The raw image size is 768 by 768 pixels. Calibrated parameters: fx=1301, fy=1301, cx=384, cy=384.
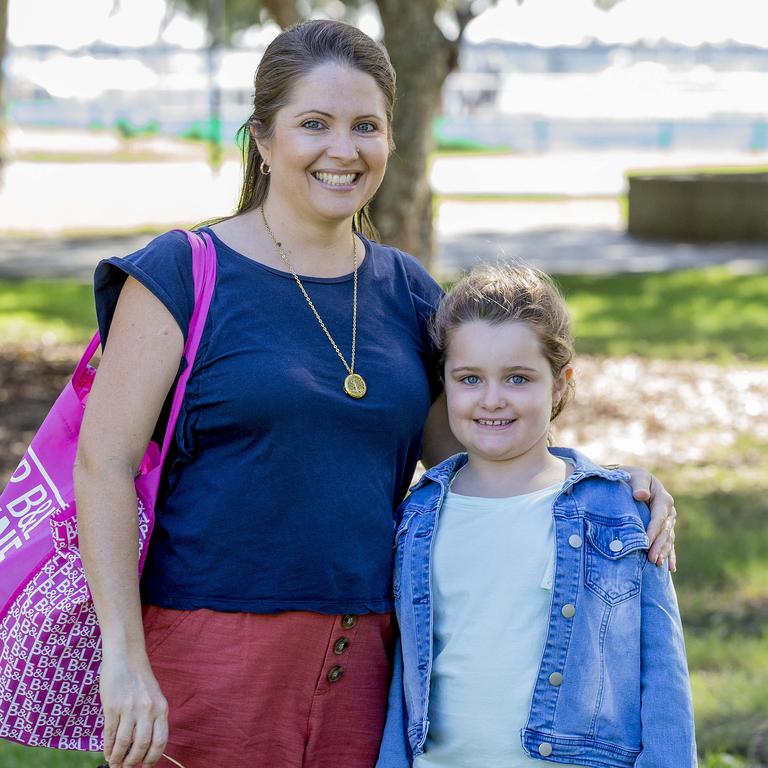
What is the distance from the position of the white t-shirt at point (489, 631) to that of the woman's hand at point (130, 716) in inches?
20.6

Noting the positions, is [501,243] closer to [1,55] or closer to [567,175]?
[1,55]

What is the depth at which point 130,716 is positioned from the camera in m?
2.22

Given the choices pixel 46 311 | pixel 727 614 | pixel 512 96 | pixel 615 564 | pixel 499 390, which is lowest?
pixel 727 614

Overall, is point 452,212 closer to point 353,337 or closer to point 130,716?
point 353,337

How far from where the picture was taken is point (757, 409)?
864 centimetres

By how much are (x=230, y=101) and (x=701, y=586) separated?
47384mm

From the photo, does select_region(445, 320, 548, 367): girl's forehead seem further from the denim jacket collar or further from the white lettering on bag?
the white lettering on bag

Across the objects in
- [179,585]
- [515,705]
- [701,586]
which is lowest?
[701,586]

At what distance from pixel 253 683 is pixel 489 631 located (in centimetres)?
45

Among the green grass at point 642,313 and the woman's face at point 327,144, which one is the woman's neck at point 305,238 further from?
the green grass at point 642,313

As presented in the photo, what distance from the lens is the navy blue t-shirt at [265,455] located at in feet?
7.80

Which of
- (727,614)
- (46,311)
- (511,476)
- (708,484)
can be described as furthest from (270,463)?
(46,311)

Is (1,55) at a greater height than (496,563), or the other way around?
(1,55)

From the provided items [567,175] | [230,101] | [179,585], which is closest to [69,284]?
[179,585]
